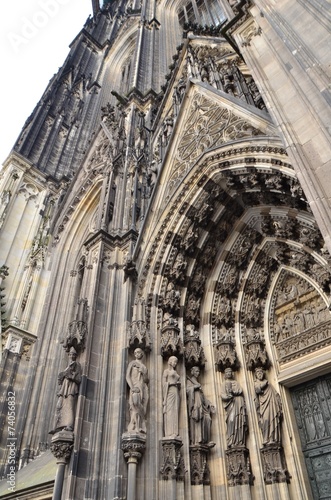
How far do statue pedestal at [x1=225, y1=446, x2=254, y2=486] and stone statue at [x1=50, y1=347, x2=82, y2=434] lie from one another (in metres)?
2.66

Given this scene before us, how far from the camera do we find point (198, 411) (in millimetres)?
6637

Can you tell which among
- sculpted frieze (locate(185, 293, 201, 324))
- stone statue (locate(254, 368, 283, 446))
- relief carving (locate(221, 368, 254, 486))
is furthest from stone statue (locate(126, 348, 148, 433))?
stone statue (locate(254, 368, 283, 446))

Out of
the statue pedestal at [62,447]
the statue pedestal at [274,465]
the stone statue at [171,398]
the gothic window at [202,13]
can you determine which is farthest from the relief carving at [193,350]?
the gothic window at [202,13]

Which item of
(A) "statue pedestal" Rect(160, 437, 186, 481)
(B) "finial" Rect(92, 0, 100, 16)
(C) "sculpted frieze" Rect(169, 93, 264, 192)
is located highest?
(B) "finial" Rect(92, 0, 100, 16)

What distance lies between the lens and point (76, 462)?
5.57 meters

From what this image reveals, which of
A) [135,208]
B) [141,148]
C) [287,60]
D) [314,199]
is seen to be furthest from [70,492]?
[141,148]

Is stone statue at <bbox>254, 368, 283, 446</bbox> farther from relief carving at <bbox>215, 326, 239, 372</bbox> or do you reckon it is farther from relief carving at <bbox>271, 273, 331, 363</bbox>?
relief carving at <bbox>271, 273, 331, 363</bbox>

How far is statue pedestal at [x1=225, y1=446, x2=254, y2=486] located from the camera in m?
6.19

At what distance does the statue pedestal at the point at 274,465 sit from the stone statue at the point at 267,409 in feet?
0.34

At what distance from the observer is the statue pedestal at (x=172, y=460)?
5711 mm

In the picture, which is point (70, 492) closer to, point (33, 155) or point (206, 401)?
point (206, 401)

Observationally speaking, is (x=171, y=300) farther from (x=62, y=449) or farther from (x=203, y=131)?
(x=203, y=131)

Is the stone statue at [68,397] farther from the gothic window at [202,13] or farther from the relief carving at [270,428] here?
the gothic window at [202,13]

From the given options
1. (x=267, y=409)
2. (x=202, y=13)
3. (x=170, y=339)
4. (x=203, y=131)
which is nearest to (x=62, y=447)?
(x=170, y=339)
